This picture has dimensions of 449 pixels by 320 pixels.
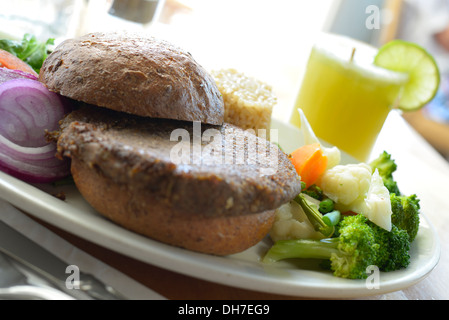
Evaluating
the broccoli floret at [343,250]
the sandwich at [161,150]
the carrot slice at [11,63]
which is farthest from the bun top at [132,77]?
the broccoli floret at [343,250]

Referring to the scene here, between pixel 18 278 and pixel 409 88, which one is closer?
pixel 18 278

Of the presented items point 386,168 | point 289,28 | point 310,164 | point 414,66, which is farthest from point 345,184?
point 289,28

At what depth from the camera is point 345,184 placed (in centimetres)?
214

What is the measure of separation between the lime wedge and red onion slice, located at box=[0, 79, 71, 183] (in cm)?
253

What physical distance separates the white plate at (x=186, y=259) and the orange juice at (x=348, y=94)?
179cm

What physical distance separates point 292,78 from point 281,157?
381 centimetres

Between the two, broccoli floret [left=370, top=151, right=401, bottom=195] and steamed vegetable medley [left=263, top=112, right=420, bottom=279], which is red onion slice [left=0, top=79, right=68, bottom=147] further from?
broccoli floret [left=370, top=151, right=401, bottom=195]

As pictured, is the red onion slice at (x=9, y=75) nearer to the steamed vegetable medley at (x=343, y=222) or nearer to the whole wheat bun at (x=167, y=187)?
the whole wheat bun at (x=167, y=187)

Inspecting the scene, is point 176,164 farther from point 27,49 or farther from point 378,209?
point 27,49

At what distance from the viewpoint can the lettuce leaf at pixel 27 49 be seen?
2687 mm

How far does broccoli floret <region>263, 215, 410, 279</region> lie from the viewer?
5.59ft

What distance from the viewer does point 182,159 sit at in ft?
4.86
